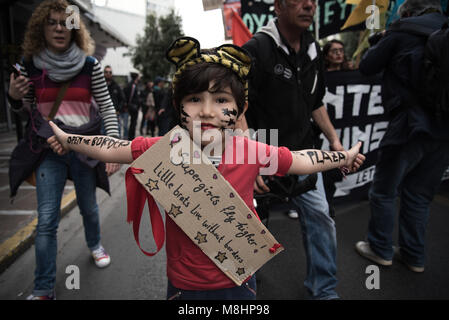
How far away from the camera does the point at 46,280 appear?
1916mm

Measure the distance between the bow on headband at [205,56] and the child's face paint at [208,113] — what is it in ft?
0.34

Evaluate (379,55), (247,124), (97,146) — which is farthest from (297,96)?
→ (97,146)

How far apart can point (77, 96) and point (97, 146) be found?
0.92m

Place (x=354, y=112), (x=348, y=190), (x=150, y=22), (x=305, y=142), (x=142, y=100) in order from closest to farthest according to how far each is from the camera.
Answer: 1. (x=305, y=142)
2. (x=354, y=112)
3. (x=348, y=190)
4. (x=142, y=100)
5. (x=150, y=22)

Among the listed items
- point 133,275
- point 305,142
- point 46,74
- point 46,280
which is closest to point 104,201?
point 133,275

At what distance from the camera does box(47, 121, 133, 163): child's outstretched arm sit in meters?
1.17

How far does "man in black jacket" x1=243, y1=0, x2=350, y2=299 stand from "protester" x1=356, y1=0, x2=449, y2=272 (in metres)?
0.76

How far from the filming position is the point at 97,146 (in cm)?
118

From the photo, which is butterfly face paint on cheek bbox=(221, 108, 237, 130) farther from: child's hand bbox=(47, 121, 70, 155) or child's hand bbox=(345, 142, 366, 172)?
child's hand bbox=(47, 121, 70, 155)

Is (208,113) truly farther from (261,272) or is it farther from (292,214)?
(292,214)

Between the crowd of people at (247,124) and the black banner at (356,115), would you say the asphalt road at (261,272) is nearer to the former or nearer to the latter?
the crowd of people at (247,124)

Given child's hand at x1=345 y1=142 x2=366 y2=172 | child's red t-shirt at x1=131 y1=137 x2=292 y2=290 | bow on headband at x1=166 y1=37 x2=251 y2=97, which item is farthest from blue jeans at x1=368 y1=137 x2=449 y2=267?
bow on headband at x1=166 y1=37 x2=251 y2=97
